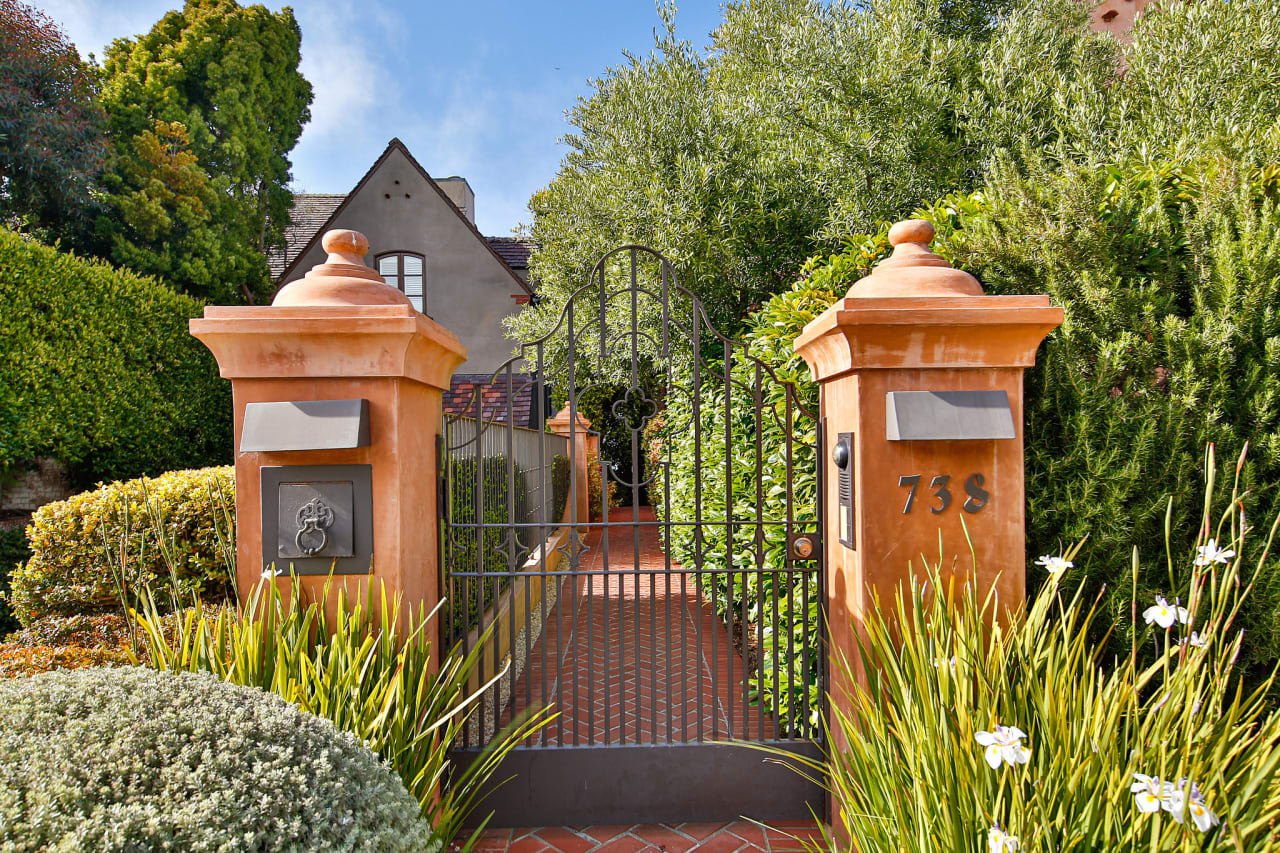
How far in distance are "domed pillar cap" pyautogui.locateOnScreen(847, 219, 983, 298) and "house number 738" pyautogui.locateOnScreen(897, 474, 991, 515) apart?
785mm

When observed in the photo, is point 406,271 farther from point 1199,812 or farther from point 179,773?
point 1199,812

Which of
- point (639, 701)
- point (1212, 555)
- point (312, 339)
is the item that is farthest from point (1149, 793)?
point (312, 339)

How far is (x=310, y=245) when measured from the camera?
43.3ft

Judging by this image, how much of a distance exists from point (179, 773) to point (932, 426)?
2.73 m

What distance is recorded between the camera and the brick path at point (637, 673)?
283 centimetres

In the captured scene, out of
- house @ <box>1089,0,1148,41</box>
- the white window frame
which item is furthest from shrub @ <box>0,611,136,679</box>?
house @ <box>1089,0,1148,41</box>

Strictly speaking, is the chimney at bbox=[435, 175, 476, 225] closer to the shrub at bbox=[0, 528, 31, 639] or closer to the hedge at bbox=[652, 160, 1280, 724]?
the shrub at bbox=[0, 528, 31, 639]

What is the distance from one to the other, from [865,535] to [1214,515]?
1538 millimetres

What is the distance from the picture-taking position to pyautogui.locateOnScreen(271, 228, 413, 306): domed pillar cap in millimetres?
2709

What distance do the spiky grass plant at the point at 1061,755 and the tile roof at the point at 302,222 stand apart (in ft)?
52.4

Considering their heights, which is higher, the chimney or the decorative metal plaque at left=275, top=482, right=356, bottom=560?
the chimney

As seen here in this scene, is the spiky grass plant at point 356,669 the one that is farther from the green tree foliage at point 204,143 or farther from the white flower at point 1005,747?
the green tree foliage at point 204,143

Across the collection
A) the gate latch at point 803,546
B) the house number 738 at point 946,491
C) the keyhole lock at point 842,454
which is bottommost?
the gate latch at point 803,546

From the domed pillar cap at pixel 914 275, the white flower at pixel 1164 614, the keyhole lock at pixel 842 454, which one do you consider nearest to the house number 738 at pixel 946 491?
the keyhole lock at pixel 842 454
